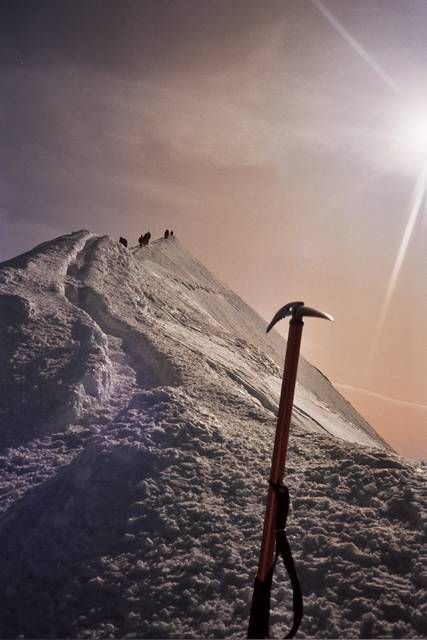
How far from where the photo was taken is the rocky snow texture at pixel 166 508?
3.29m

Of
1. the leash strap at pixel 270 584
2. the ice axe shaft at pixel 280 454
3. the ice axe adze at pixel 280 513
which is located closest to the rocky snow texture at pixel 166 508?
the leash strap at pixel 270 584

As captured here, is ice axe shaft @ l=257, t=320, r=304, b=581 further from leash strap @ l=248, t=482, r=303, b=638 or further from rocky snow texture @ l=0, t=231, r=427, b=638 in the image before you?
rocky snow texture @ l=0, t=231, r=427, b=638

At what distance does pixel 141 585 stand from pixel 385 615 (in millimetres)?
1626

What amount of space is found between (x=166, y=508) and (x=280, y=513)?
5.35ft

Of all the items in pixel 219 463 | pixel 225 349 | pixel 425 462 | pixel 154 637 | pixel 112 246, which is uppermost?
pixel 112 246

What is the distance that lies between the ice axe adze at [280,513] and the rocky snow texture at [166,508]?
0.34 m

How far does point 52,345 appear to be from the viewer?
24.0ft

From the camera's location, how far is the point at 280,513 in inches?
110

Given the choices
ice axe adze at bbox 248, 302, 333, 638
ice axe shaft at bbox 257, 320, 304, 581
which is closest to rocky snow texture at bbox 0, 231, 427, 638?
ice axe adze at bbox 248, 302, 333, 638

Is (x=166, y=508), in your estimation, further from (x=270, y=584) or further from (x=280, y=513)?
(x=280, y=513)

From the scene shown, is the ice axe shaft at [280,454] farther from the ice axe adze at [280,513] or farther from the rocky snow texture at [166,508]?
the rocky snow texture at [166,508]

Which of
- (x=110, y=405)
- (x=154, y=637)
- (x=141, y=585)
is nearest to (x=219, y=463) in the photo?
(x=141, y=585)

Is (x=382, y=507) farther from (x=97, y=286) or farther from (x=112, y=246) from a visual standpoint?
(x=112, y=246)

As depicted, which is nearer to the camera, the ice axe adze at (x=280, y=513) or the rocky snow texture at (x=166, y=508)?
the ice axe adze at (x=280, y=513)
